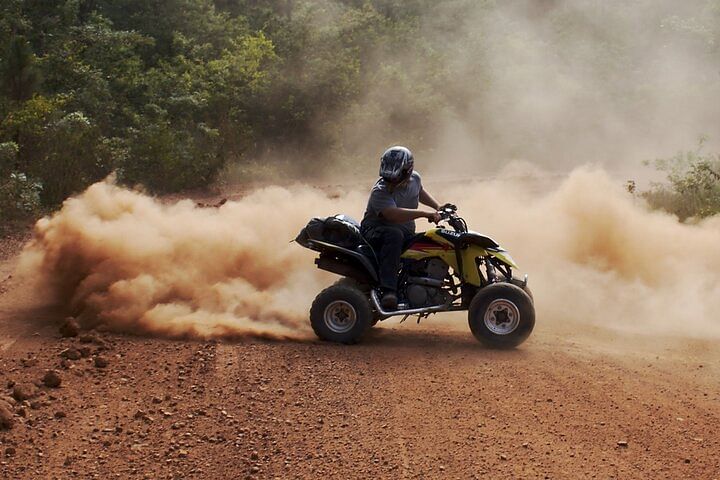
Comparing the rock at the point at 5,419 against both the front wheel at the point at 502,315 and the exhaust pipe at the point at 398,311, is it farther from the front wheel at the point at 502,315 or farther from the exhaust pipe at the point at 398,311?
the front wheel at the point at 502,315

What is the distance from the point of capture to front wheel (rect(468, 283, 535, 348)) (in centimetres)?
806

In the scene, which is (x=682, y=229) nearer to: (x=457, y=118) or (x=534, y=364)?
(x=534, y=364)

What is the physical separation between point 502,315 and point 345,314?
1.40 m

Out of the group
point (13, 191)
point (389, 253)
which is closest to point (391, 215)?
point (389, 253)

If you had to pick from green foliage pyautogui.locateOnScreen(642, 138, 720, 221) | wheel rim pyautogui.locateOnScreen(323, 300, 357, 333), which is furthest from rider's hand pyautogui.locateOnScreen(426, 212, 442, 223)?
green foliage pyautogui.locateOnScreen(642, 138, 720, 221)

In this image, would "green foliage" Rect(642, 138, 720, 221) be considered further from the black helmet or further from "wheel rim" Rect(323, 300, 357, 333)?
"wheel rim" Rect(323, 300, 357, 333)

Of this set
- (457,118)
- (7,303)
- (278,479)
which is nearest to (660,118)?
(457,118)

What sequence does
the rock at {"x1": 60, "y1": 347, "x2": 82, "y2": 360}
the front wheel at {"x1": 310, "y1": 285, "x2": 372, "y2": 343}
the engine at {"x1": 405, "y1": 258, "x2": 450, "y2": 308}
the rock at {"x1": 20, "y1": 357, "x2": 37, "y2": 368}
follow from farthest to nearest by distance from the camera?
the engine at {"x1": 405, "y1": 258, "x2": 450, "y2": 308} → the front wheel at {"x1": 310, "y1": 285, "x2": 372, "y2": 343} → the rock at {"x1": 60, "y1": 347, "x2": 82, "y2": 360} → the rock at {"x1": 20, "y1": 357, "x2": 37, "y2": 368}

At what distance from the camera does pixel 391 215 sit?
8258 mm

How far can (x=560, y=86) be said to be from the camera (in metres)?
29.9

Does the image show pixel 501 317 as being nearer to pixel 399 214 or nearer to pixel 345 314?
pixel 399 214

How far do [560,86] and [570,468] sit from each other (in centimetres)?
2572

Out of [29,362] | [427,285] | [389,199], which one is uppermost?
[389,199]

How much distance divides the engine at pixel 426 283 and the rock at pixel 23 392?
3.40 meters
